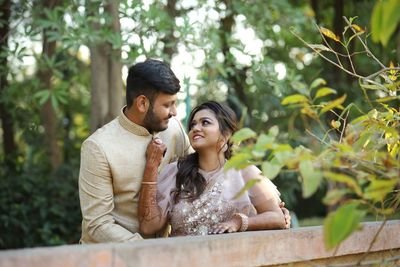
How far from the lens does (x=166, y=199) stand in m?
3.52

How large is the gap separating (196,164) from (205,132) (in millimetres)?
201

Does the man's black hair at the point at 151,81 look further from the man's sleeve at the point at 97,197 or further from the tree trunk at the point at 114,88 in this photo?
the tree trunk at the point at 114,88

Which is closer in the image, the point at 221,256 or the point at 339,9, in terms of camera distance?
the point at 221,256

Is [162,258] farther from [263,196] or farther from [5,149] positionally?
[5,149]

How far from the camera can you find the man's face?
3615 millimetres

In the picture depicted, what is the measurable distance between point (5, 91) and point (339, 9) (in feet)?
16.4

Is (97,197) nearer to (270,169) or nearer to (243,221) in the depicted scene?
(243,221)

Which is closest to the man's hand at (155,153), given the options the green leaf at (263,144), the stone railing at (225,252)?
the stone railing at (225,252)

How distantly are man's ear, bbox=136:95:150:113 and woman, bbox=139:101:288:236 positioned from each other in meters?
0.20

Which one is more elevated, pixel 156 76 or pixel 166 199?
pixel 156 76

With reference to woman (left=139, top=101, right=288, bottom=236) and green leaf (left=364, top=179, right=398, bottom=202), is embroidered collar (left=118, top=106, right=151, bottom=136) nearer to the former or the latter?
woman (left=139, top=101, right=288, bottom=236)

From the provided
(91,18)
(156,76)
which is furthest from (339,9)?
(156,76)

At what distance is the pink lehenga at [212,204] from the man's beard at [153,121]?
13.5 inches

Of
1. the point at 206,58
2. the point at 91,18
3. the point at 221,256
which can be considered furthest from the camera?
the point at 206,58
